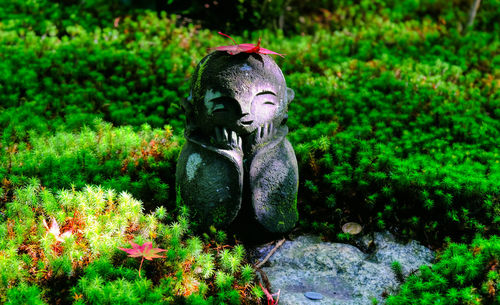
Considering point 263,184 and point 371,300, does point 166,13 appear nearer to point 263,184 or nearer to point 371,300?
point 263,184

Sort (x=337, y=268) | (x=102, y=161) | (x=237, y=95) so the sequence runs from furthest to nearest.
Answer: (x=102, y=161) < (x=337, y=268) < (x=237, y=95)

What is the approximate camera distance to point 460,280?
9.80ft

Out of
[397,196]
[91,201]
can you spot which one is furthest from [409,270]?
[91,201]

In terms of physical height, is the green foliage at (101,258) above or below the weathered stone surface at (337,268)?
above

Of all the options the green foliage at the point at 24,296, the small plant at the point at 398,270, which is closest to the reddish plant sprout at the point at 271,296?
the small plant at the point at 398,270

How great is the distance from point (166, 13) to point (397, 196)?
5161 mm

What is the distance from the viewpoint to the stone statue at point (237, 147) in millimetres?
3232

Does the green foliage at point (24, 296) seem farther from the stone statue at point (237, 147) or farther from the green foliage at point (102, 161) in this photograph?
the stone statue at point (237, 147)

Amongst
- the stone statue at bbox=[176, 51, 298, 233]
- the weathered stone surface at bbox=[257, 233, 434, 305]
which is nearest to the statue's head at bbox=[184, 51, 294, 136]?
the stone statue at bbox=[176, 51, 298, 233]

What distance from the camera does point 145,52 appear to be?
6.17 meters

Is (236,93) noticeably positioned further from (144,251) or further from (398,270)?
(398,270)

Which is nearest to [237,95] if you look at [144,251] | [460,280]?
[144,251]

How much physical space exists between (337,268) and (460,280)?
0.88 meters

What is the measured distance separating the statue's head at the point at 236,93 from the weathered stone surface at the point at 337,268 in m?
Result: 1.11
